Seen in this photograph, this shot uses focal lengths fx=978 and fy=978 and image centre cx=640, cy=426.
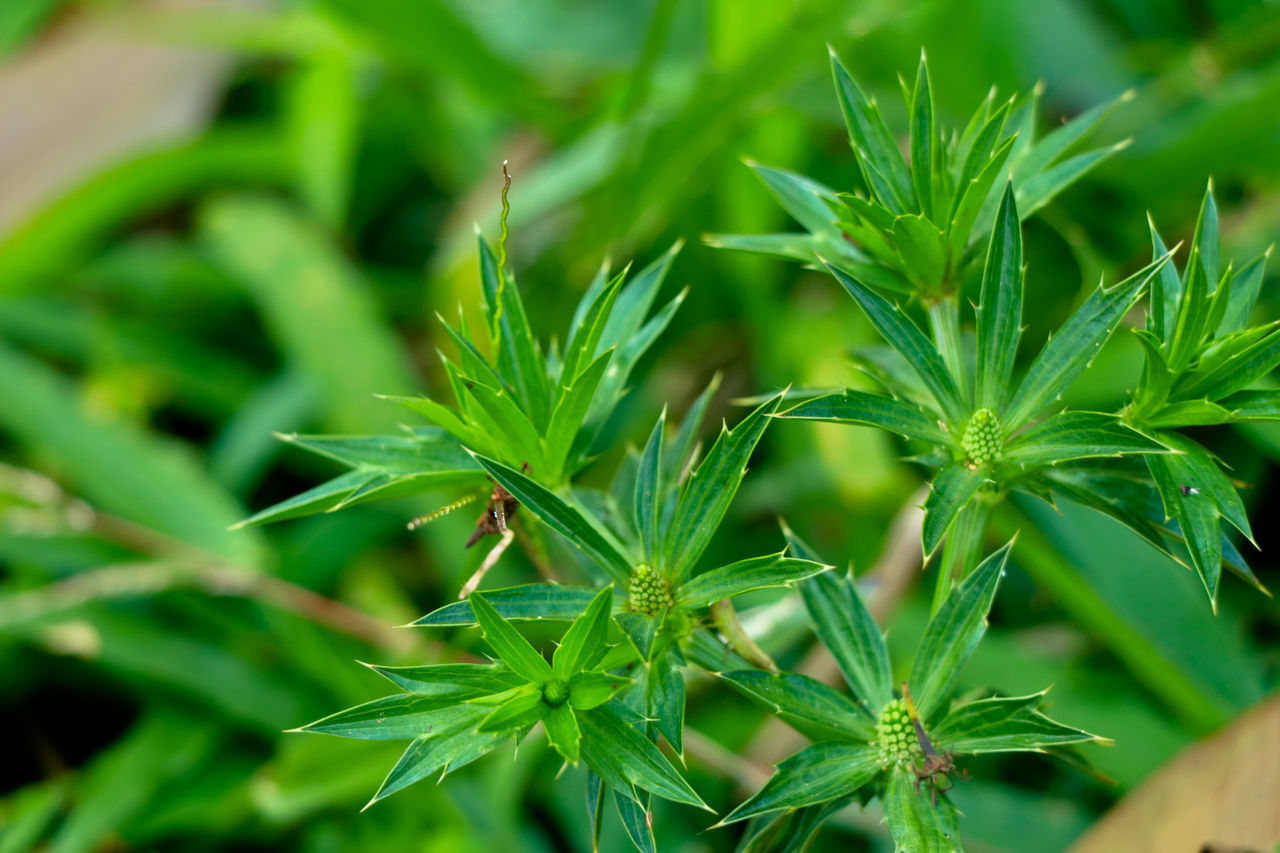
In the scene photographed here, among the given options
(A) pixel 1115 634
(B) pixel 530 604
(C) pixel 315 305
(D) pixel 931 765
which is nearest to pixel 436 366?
(C) pixel 315 305

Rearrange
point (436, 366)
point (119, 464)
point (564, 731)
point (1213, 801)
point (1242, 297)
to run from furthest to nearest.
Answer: point (436, 366)
point (119, 464)
point (1213, 801)
point (1242, 297)
point (564, 731)

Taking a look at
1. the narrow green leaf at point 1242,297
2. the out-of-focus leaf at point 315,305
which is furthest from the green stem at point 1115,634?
the out-of-focus leaf at point 315,305

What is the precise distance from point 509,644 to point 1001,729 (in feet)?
0.78

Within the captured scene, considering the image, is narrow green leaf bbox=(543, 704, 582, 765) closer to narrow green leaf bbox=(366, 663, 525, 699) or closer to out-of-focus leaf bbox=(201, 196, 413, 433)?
narrow green leaf bbox=(366, 663, 525, 699)

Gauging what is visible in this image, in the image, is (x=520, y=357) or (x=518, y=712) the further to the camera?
(x=520, y=357)

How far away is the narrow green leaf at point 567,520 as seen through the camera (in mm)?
466

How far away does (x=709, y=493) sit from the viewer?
0.50 m

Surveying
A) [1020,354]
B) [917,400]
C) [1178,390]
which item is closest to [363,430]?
[1020,354]

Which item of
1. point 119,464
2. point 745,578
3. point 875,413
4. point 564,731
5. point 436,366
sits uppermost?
point 436,366

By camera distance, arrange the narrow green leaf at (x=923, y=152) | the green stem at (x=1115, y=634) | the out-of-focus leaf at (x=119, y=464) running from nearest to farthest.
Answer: the narrow green leaf at (x=923, y=152) → the green stem at (x=1115, y=634) → the out-of-focus leaf at (x=119, y=464)

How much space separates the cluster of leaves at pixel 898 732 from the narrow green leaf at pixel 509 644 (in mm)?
88

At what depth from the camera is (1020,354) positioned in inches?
48.8

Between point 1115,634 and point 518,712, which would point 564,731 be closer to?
point 518,712

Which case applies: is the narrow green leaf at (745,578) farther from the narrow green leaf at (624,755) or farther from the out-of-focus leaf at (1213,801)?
the out-of-focus leaf at (1213,801)
